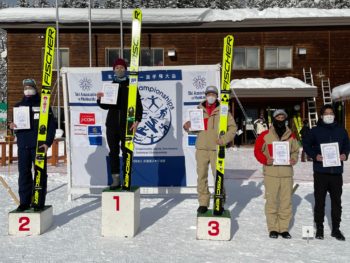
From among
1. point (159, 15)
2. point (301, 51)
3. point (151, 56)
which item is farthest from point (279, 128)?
point (159, 15)

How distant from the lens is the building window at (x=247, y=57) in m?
24.0

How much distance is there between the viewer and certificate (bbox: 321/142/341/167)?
17.8ft

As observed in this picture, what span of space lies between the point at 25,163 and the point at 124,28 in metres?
19.4

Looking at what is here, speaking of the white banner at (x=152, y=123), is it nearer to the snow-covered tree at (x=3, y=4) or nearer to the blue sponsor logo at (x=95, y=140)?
the blue sponsor logo at (x=95, y=140)

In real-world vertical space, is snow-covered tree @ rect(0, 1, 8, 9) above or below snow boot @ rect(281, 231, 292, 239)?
above

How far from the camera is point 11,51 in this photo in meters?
24.3

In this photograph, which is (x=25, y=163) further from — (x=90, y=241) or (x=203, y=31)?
(x=203, y=31)

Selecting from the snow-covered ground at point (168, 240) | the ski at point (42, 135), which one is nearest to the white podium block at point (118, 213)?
the snow-covered ground at point (168, 240)

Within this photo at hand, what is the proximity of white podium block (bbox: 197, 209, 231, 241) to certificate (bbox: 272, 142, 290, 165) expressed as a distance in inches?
40.2

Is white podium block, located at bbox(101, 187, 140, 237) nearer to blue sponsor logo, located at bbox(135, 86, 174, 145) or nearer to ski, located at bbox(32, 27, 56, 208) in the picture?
ski, located at bbox(32, 27, 56, 208)

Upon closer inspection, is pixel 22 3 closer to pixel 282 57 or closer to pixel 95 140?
pixel 282 57

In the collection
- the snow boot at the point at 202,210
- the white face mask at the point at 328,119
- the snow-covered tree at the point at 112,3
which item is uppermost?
the snow-covered tree at the point at 112,3

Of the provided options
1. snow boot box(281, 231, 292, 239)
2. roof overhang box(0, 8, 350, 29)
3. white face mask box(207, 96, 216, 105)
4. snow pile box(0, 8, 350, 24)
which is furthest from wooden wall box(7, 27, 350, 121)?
snow boot box(281, 231, 292, 239)

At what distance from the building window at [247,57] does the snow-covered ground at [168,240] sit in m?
16.3
